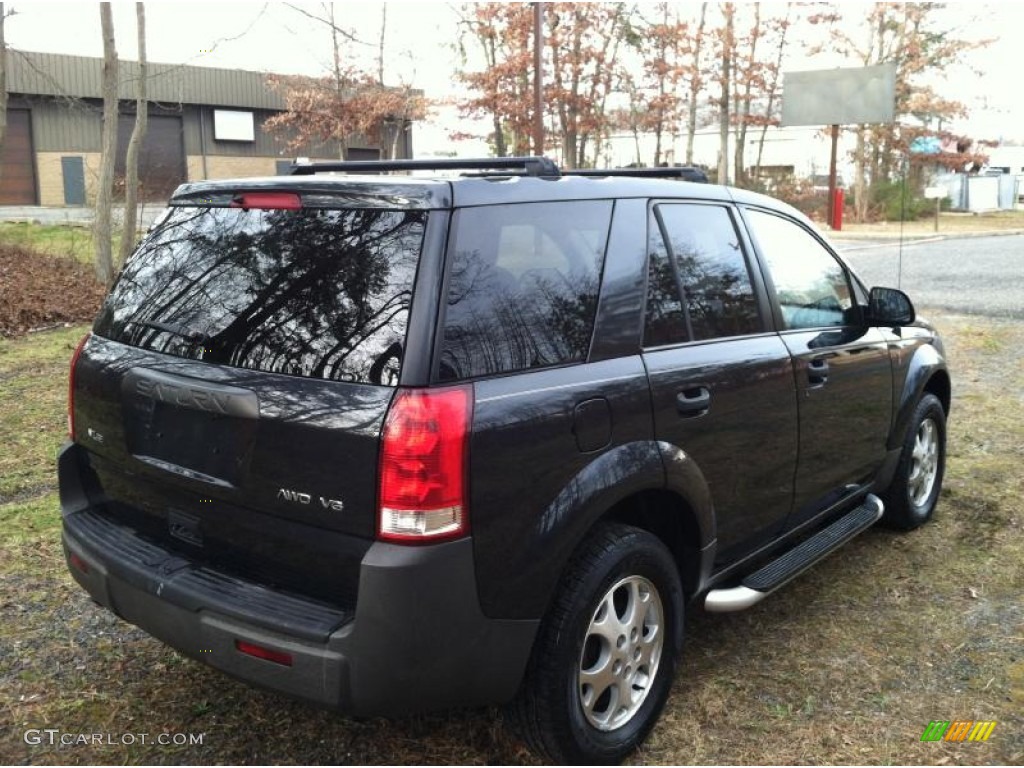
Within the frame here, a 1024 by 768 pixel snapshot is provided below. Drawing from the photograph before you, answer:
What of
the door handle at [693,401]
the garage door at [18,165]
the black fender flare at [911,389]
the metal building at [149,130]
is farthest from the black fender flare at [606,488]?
the garage door at [18,165]

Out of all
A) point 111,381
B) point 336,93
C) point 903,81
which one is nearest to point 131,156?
point 336,93

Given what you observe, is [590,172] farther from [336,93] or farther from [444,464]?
[336,93]

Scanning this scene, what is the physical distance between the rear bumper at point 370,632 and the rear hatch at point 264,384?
96 mm

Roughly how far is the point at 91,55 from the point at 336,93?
17895 mm

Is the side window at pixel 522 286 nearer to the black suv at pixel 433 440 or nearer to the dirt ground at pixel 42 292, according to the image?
the black suv at pixel 433 440

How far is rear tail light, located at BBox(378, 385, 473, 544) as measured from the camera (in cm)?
236

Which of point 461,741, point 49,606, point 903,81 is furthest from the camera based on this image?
point 903,81

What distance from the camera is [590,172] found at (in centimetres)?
345

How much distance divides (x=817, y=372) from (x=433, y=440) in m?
2.06

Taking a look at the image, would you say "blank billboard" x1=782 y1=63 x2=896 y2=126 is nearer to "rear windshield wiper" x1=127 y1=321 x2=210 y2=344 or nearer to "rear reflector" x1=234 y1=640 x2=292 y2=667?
"rear windshield wiper" x1=127 y1=321 x2=210 y2=344

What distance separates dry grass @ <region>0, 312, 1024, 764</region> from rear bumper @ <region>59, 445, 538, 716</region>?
56 cm

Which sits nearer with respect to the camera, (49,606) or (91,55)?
(49,606)

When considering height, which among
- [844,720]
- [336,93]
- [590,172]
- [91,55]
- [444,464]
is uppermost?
[91,55]
